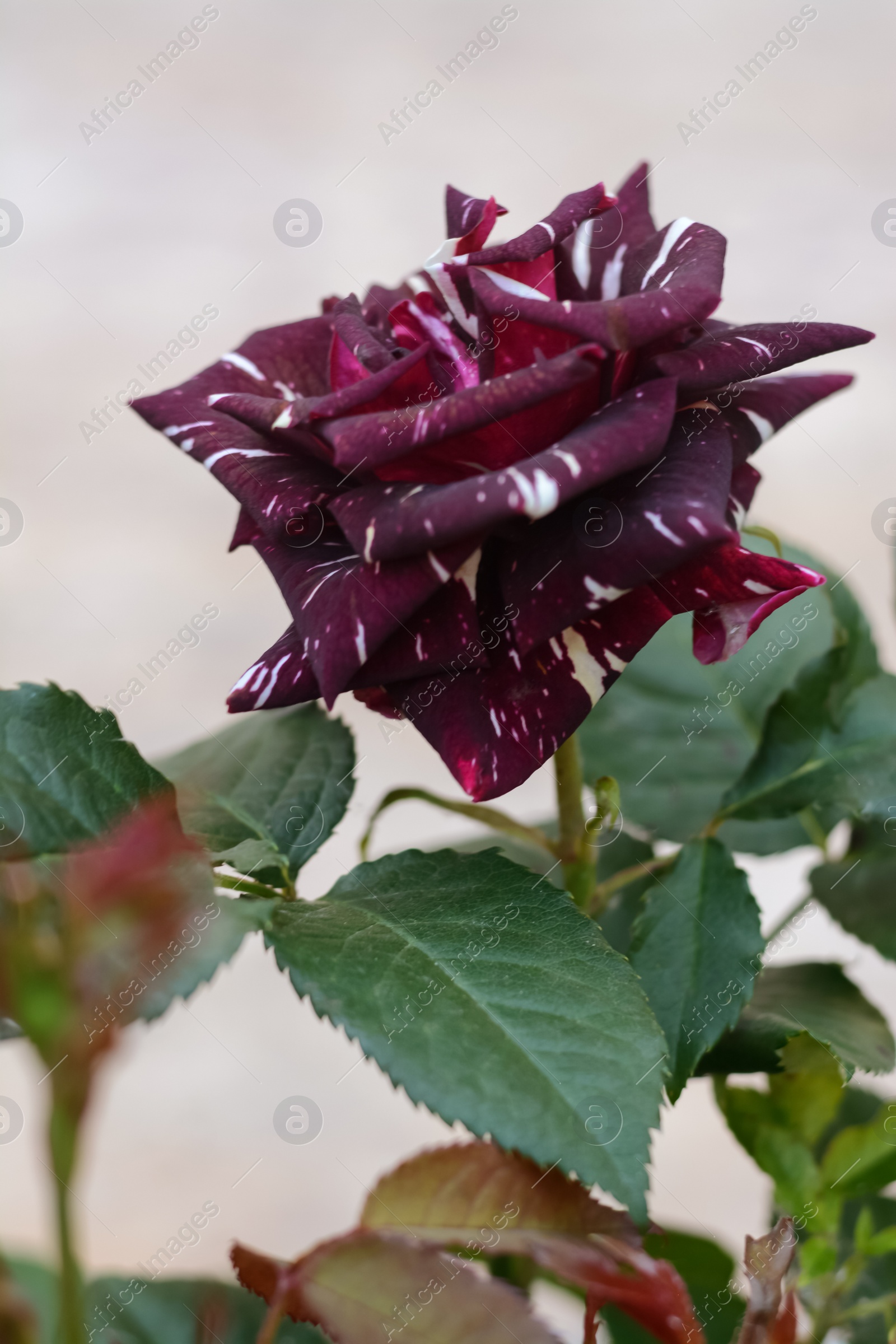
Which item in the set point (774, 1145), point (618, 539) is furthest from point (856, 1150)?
point (618, 539)

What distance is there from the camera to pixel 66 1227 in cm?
6

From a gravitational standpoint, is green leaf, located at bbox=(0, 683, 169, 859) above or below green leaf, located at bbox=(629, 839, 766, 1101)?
above

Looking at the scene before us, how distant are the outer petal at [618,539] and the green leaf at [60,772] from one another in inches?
2.5

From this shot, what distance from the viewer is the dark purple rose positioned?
15 cm

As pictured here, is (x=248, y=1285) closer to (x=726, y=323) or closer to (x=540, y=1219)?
(x=540, y=1219)

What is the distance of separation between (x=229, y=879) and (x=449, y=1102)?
5 cm

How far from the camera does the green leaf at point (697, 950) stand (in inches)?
→ 7.1

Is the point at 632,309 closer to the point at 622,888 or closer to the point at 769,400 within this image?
the point at 769,400

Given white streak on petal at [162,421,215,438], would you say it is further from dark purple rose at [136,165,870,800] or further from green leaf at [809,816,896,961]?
green leaf at [809,816,896,961]

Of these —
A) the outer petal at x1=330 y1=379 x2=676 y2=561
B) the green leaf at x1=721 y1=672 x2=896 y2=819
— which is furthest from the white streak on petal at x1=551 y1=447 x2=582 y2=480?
the green leaf at x1=721 y1=672 x2=896 y2=819

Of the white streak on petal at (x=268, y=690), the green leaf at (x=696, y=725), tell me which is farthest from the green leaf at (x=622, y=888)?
the white streak on petal at (x=268, y=690)

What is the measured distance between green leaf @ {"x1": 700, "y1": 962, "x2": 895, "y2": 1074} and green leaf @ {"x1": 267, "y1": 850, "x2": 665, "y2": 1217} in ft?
0.15

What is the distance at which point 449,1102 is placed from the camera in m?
0.14

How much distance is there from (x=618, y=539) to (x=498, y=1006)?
0.06 metres
